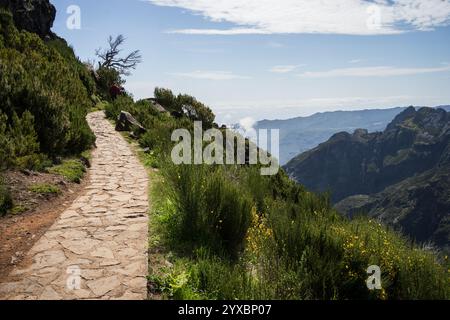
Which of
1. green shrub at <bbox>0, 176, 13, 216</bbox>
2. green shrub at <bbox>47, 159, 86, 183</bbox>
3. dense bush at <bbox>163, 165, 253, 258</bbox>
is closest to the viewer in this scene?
dense bush at <bbox>163, 165, 253, 258</bbox>

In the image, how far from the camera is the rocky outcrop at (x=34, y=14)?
22375mm

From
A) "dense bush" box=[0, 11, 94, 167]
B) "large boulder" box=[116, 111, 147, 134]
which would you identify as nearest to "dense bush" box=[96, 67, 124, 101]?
"large boulder" box=[116, 111, 147, 134]

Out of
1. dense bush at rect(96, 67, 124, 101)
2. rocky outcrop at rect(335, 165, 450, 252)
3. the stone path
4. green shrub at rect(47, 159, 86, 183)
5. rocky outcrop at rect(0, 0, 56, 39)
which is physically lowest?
rocky outcrop at rect(335, 165, 450, 252)

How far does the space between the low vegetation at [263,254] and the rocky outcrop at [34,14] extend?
2119 cm

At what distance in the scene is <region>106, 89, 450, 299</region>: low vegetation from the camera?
160 inches

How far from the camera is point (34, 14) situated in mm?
24812

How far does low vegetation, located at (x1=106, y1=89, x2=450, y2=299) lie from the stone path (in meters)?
0.33

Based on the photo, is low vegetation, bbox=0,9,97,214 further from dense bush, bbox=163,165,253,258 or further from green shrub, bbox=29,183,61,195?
dense bush, bbox=163,165,253,258

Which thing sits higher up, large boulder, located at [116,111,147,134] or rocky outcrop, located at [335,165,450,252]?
large boulder, located at [116,111,147,134]

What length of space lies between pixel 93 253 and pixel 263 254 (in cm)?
223

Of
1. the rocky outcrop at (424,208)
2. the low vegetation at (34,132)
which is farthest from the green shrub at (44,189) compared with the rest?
the rocky outcrop at (424,208)

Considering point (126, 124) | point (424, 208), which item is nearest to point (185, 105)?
point (126, 124)

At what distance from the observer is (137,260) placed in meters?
4.72
